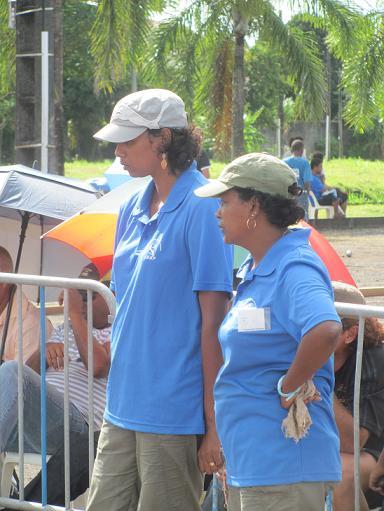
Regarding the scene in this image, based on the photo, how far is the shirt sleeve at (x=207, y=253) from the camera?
139 inches

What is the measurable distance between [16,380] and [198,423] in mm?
1445

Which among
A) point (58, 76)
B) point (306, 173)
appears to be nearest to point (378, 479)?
point (58, 76)

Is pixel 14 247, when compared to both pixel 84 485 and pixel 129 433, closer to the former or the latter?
pixel 84 485

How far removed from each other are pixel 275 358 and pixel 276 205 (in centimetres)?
46

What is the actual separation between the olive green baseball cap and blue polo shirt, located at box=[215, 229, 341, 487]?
175mm

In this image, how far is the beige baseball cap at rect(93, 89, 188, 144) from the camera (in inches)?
146

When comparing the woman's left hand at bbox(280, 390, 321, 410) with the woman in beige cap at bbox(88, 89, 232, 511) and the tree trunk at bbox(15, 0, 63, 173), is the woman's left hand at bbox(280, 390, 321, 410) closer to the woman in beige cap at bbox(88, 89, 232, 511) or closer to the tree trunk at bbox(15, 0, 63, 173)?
the woman in beige cap at bbox(88, 89, 232, 511)

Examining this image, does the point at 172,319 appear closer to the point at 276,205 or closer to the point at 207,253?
the point at 207,253

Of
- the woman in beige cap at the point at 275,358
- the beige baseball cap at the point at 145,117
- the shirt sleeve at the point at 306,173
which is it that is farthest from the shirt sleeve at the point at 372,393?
the shirt sleeve at the point at 306,173

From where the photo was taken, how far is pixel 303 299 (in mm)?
3010

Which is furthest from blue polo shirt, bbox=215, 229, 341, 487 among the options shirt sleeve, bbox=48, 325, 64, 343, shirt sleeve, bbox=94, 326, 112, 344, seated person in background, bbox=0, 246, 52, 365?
seated person in background, bbox=0, 246, 52, 365

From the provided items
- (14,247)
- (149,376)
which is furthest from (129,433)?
(14,247)

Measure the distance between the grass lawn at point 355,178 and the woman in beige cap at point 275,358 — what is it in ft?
79.9

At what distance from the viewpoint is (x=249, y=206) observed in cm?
326
